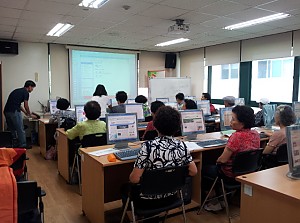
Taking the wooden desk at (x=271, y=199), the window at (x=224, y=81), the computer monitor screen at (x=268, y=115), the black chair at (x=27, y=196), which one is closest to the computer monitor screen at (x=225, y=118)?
the computer monitor screen at (x=268, y=115)

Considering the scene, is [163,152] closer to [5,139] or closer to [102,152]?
[102,152]

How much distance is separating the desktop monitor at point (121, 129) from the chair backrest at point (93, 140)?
13.9 inches

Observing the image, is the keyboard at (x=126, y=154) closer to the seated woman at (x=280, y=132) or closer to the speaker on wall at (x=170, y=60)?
the seated woman at (x=280, y=132)

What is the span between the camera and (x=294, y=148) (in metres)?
1.75

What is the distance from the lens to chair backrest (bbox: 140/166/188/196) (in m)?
1.86

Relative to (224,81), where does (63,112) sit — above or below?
below

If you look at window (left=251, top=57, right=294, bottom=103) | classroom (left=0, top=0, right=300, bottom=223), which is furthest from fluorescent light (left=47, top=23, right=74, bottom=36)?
window (left=251, top=57, right=294, bottom=103)

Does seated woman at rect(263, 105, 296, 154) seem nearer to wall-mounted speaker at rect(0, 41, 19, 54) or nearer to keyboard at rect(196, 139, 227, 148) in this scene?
keyboard at rect(196, 139, 227, 148)

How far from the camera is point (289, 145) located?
5.66ft

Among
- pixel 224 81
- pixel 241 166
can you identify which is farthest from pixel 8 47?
pixel 241 166

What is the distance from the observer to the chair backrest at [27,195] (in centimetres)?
154

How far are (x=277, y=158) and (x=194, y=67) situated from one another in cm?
645

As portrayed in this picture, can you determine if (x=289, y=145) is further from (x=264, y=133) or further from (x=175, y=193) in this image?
(x=264, y=133)

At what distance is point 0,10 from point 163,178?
4088 mm
